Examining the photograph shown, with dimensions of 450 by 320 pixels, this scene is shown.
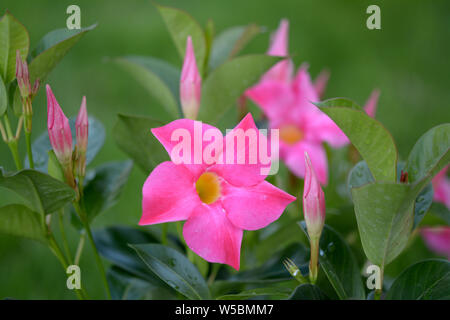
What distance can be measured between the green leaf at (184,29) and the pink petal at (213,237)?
27 centimetres

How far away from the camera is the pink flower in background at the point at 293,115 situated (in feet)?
2.88

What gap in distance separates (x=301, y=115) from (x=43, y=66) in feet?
1.57

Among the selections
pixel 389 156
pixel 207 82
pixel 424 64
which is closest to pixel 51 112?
pixel 207 82

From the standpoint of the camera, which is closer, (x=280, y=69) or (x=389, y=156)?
(x=389, y=156)

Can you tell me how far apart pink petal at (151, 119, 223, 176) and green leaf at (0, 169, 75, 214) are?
0.38 feet

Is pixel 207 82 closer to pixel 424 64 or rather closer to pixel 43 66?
pixel 43 66

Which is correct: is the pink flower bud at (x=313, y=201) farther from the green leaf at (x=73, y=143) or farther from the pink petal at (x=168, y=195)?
the green leaf at (x=73, y=143)

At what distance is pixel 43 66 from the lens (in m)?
0.60

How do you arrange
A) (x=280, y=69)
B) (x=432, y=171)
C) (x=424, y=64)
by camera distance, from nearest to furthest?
(x=432, y=171) → (x=280, y=69) → (x=424, y=64)

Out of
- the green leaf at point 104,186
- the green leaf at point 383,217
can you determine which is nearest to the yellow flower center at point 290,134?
the green leaf at point 104,186

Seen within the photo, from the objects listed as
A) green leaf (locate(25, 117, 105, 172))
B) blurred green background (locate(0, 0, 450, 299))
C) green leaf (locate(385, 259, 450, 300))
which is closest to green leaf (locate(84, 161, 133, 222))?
green leaf (locate(25, 117, 105, 172))

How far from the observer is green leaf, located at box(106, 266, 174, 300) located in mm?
703

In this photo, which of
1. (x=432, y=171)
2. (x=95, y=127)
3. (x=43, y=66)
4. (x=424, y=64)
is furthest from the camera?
(x=424, y=64)
